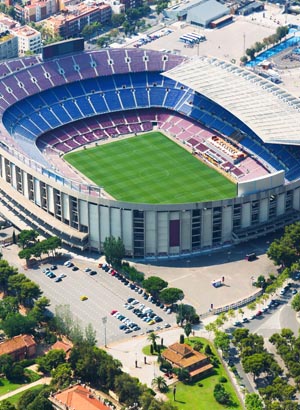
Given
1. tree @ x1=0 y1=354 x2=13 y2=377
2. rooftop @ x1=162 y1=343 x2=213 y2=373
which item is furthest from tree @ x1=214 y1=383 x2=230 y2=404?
tree @ x1=0 y1=354 x2=13 y2=377

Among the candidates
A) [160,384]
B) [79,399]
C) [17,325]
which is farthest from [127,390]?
[17,325]

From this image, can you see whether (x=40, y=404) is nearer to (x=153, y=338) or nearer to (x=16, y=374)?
(x=16, y=374)

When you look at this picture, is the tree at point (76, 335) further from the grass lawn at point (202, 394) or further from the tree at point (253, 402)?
the tree at point (253, 402)

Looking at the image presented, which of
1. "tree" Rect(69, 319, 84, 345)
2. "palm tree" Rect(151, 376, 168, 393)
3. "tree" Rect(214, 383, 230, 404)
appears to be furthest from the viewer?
"tree" Rect(69, 319, 84, 345)

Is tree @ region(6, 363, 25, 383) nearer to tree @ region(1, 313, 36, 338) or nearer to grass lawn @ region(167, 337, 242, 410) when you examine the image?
tree @ region(1, 313, 36, 338)

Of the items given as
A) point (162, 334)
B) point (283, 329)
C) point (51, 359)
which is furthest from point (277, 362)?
point (51, 359)

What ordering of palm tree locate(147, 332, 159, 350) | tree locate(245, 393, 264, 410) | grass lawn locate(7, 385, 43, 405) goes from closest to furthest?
tree locate(245, 393, 264, 410) → grass lawn locate(7, 385, 43, 405) → palm tree locate(147, 332, 159, 350)

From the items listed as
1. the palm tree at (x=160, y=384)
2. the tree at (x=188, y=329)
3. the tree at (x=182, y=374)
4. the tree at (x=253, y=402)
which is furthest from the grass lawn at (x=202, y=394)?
the tree at (x=188, y=329)
